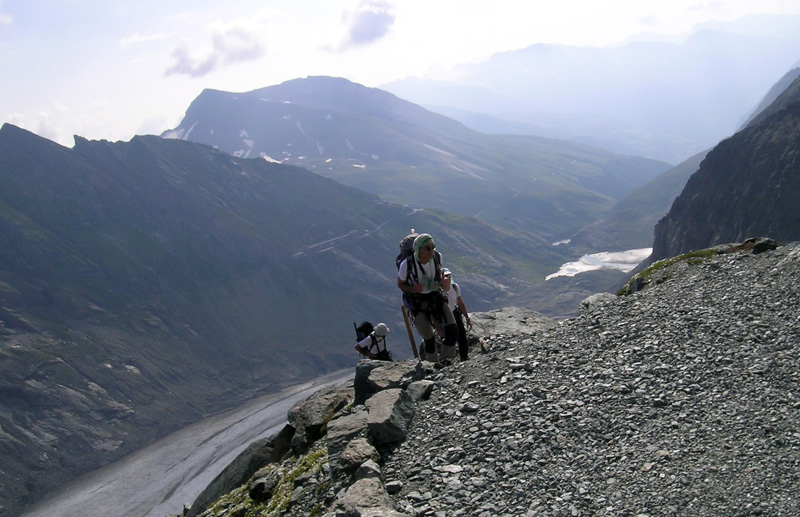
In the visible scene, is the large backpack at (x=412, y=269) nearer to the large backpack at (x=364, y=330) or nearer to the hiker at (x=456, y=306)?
the hiker at (x=456, y=306)

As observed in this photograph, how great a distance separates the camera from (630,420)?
12.2 m

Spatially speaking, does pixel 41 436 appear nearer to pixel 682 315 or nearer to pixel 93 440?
pixel 93 440

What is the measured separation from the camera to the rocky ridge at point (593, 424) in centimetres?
1034

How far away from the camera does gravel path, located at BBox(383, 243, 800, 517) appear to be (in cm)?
1016

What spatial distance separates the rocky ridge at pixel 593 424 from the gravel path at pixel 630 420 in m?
0.04

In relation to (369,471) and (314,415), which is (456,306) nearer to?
(314,415)

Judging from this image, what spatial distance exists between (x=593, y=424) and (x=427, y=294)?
23.0 feet

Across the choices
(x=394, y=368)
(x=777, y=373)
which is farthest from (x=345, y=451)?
(x=777, y=373)

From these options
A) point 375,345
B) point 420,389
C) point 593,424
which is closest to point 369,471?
point 420,389

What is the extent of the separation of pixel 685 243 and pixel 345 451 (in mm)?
168061

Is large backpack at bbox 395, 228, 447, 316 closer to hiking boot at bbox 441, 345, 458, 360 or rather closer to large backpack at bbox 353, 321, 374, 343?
hiking boot at bbox 441, 345, 458, 360

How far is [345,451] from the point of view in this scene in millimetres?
13766

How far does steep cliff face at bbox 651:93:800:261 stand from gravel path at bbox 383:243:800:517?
117052mm

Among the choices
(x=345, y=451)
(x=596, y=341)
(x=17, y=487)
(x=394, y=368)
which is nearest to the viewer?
(x=345, y=451)
